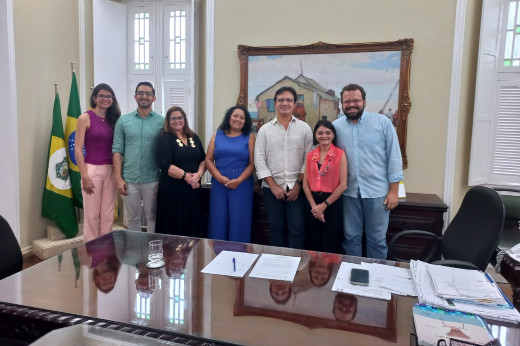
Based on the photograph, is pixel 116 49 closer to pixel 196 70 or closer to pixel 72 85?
pixel 72 85

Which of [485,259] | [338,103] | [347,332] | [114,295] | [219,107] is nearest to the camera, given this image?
[347,332]

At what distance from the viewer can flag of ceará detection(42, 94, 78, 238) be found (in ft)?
12.0

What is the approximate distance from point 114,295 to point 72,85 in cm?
314

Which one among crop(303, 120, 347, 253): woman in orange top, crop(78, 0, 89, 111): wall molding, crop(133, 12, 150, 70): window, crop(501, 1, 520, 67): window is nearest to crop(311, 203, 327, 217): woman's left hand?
crop(303, 120, 347, 253): woman in orange top

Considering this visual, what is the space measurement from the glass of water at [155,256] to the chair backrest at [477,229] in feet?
4.89

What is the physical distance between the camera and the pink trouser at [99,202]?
3.04 m

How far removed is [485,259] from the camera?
172 centimetres

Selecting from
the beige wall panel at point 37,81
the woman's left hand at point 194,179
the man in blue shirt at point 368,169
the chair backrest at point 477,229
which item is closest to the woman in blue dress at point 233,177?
the woman's left hand at point 194,179

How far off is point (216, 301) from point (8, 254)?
3.47ft

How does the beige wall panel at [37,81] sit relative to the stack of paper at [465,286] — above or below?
above

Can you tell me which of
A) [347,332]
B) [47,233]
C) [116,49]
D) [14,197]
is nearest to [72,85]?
[116,49]

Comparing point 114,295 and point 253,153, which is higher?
point 253,153

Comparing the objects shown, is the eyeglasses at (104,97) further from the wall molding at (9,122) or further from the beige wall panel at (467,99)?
the beige wall panel at (467,99)

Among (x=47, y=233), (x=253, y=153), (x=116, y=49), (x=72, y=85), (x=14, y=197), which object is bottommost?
(x=47, y=233)
